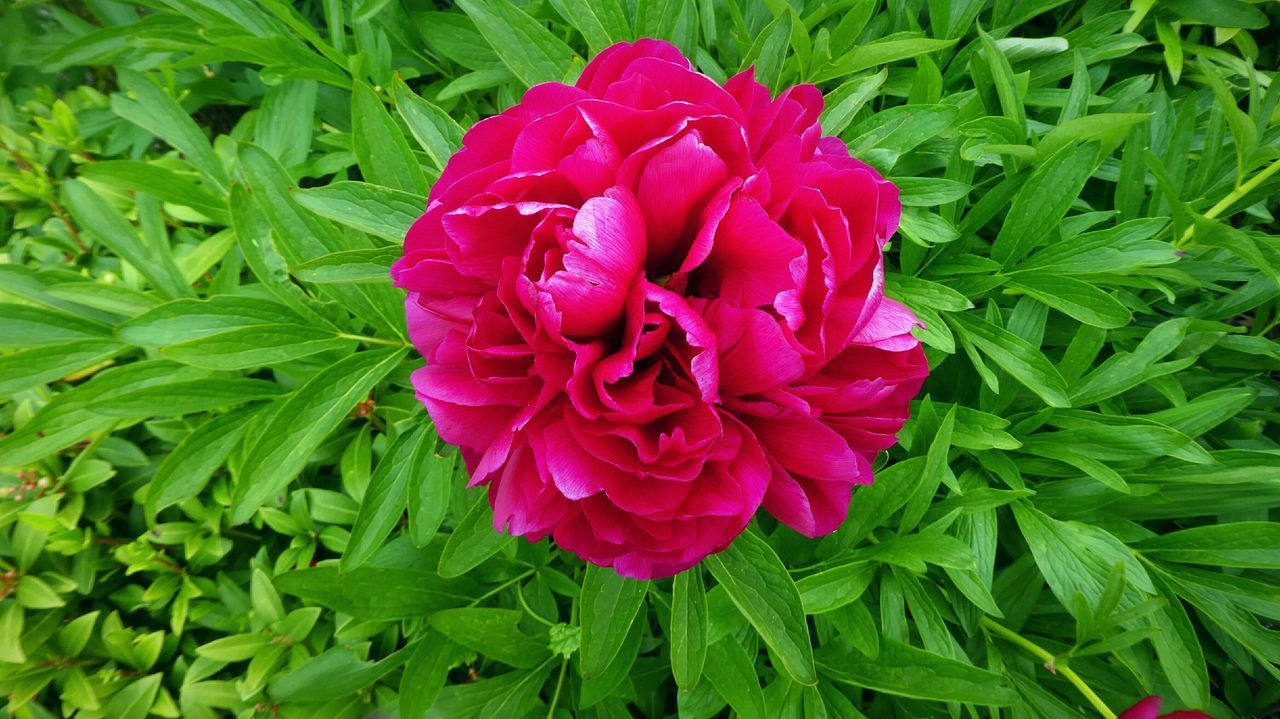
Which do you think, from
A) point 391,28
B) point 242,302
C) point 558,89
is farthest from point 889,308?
point 391,28

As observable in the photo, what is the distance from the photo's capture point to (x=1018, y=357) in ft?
2.76

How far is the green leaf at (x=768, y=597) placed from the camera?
0.60m

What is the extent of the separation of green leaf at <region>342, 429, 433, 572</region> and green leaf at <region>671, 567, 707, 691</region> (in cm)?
34

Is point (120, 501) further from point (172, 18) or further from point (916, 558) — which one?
point (916, 558)

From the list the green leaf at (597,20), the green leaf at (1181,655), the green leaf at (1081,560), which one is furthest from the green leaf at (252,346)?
the green leaf at (1181,655)

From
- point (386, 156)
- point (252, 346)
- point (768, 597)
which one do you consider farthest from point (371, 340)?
point (768, 597)

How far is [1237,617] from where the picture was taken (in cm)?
87

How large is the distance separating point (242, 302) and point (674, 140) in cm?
59

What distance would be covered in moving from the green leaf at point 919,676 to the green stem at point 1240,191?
0.67m

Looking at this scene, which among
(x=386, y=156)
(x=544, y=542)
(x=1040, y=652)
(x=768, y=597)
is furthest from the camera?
(x=544, y=542)

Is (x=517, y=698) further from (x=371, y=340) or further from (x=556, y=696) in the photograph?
(x=371, y=340)

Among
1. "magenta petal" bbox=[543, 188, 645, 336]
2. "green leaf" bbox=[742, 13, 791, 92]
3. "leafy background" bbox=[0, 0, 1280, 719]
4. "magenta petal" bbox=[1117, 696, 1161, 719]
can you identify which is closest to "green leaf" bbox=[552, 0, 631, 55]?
"leafy background" bbox=[0, 0, 1280, 719]

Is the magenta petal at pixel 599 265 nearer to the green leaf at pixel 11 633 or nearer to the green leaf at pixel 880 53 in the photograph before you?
the green leaf at pixel 880 53

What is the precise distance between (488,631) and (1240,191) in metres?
1.17
